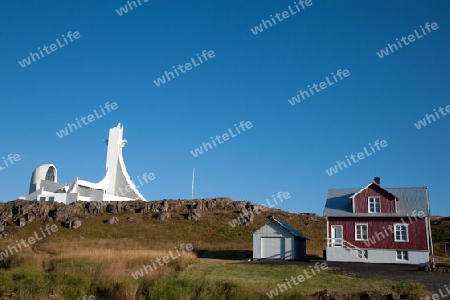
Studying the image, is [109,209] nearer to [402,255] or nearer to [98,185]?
[98,185]

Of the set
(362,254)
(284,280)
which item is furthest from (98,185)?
(284,280)

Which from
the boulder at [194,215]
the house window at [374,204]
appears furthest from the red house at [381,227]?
the boulder at [194,215]

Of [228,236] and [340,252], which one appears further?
[228,236]

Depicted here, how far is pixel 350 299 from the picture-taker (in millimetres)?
15789

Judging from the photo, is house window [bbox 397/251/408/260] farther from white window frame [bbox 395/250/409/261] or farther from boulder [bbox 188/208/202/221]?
boulder [bbox 188/208/202/221]

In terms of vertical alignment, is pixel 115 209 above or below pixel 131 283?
above

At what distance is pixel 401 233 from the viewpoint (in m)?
32.0

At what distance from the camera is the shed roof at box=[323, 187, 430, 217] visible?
3225 cm

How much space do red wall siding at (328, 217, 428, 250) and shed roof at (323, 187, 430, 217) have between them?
40 cm

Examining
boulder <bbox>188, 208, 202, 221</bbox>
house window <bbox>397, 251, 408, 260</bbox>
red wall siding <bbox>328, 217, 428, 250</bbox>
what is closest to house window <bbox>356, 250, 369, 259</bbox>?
red wall siding <bbox>328, 217, 428, 250</bbox>

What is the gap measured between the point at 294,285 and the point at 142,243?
28.9 m

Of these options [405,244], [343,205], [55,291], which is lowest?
[55,291]

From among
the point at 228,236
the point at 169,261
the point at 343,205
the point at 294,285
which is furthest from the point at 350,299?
the point at 228,236

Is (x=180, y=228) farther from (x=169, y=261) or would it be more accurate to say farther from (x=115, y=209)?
(x=169, y=261)
